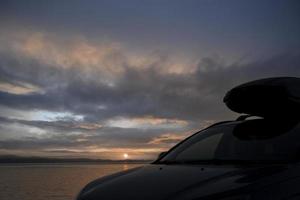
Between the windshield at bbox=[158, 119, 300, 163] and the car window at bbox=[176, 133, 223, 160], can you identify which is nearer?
the windshield at bbox=[158, 119, 300, 163]

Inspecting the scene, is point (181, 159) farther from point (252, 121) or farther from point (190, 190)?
point (190, 190)

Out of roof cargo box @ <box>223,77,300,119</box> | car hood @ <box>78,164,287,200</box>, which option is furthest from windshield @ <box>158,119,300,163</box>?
car hood @ <box>78,164,287,200</box>

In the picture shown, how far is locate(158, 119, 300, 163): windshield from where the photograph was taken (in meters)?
4.04

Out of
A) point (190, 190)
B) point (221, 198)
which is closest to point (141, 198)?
point (190, 190)

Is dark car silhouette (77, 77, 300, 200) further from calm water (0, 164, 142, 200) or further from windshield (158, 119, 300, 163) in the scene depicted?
calm water (0, 164, 142, 200)

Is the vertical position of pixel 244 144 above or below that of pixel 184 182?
above

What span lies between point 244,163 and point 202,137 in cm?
110

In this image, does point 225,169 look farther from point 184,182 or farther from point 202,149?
point 202,149

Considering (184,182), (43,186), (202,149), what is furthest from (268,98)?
(43,186)

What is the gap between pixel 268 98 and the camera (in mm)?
4344

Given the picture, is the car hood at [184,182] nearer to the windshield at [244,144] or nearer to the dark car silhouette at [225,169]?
the dark car silhouette at [225,169]

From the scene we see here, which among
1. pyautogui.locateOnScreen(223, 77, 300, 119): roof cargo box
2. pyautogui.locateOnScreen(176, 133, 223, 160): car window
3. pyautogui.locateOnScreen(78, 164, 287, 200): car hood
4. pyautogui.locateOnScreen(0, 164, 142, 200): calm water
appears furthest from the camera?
pyautogui.locateOnScreen(0, 164, 142, 200): calm water

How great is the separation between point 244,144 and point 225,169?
29.5 inches

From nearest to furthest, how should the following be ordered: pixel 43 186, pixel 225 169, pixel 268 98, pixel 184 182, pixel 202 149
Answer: pixel 184 182, pixel 225 169, pixel 268 98, pixel 202 149, pixel 43 186
